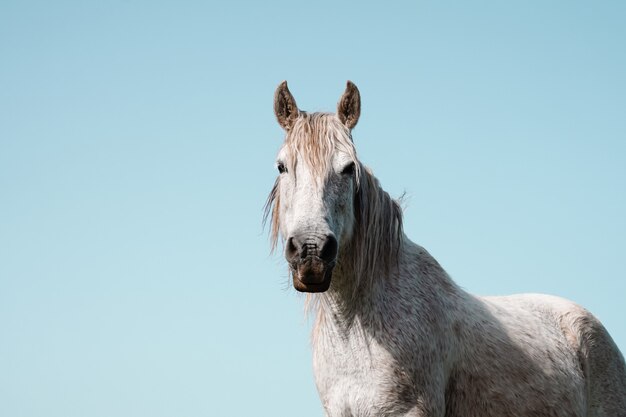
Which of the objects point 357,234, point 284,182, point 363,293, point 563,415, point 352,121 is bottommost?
point 563,415

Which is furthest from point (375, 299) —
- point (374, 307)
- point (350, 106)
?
point (350, 106)

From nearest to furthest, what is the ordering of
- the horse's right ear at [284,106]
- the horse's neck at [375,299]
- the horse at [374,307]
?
the horse at [374,307]
the horse's neck at [375,299]
the horse's right ear at [284,106]

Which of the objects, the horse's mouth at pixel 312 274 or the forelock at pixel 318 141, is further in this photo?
the forelock at pixel 318 141

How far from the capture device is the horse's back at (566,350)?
7488 millimetres

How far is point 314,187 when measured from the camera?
615 centimetres

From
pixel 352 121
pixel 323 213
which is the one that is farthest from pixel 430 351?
pixel 352 121

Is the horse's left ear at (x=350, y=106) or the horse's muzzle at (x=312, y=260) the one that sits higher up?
the horse's left ear at (x=350, y=106)

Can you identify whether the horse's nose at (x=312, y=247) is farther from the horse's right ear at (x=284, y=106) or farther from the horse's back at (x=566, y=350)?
the horse's back at (x=566, y=350)

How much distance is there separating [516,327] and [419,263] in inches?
49.5

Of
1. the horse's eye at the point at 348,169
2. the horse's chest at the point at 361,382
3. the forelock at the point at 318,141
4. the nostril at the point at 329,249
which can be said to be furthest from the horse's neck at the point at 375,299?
the forelock at the point at 318,141

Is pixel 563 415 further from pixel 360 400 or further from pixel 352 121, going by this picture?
pixel 352 121

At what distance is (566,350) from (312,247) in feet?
10.9

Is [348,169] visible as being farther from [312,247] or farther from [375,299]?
[375,299]

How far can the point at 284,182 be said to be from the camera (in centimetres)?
647
